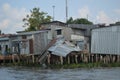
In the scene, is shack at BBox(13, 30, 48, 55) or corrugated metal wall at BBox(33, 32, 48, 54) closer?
shack at BBox(13, 30, 48, 55)

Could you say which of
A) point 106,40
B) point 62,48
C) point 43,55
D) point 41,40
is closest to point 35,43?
point 41,40

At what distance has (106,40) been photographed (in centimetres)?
4262

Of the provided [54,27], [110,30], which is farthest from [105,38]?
[54,27]

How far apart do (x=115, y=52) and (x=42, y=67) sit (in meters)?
9.22

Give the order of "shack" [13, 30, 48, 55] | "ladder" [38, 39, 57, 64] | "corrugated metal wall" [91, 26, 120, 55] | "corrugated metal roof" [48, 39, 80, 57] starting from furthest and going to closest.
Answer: "shack" [13, 30, 48, 55], "corrugated metal wall" [91, 26, 120, 55], "ladder" [38, 39, 57, 64], "corrugated metal roof" [48, 39, 80, 57]

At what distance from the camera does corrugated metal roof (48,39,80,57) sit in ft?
132

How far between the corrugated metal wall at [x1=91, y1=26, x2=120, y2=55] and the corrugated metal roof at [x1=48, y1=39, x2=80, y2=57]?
3.20 meters

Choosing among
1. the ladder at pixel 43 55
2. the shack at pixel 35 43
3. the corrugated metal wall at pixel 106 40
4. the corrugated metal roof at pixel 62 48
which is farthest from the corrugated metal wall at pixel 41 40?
the corrugated metal wall at pixel 106 40

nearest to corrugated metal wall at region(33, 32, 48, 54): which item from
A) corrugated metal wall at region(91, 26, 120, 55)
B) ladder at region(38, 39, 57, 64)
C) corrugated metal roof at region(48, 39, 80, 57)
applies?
ladder at region(38, 39, 57, 64)

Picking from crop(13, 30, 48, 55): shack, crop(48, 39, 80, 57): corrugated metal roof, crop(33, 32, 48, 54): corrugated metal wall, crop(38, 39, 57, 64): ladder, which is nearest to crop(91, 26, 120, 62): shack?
crop(48, 39, 80, 57): corrugated metal roof

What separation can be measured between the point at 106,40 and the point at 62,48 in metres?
5.98

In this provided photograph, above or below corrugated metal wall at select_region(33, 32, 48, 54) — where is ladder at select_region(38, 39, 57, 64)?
below

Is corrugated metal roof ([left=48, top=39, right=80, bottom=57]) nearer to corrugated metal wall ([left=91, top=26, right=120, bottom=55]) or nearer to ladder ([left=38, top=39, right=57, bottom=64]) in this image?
ladder ([left=38, top=39, right=57, bottom=64])

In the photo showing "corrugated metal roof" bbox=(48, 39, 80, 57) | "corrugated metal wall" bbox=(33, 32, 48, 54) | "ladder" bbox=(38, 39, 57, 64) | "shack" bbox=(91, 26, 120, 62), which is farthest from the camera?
"corrugated metal wall" bbox=(33, 32, 48, 54)
